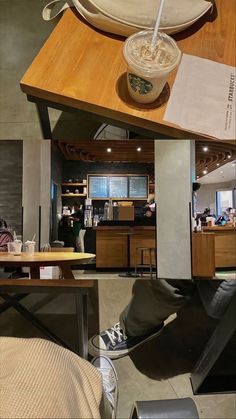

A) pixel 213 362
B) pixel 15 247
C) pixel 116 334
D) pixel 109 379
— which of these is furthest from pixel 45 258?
pixel 213 362

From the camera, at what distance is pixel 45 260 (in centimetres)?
121

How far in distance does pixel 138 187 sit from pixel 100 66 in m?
0.52

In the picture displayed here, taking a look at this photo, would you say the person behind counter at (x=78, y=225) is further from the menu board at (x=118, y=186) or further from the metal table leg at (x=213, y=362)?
the metal table leg at (x=213, y=362)

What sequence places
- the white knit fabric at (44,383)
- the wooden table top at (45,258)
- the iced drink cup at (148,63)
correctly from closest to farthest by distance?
the white knit fabric at (44,383), the iced drink cup at (148,63), the wooden table top at (45,258)

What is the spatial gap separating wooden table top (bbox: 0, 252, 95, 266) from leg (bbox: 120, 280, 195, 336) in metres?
0.28

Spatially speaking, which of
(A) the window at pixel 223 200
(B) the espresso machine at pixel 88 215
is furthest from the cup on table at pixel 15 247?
(A) the window at pixel 223 200

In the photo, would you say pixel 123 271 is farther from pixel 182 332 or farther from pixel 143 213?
pixel 182 332

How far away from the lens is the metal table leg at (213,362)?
1294 millimetres

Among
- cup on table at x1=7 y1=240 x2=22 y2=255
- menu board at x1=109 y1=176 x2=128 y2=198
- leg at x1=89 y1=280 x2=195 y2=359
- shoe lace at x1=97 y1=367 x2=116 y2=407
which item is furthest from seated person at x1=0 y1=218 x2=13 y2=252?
shoe lace at x1=97 y1=367 x2=116 y2=407

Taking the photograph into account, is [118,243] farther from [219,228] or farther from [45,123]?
[45,123]

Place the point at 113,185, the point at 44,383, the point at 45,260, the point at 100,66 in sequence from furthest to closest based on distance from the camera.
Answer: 1. the point at 113,185
2. the point at 45,260
3. the point at 100,66
4. the point at 44,383

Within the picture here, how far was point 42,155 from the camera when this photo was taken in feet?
4.29

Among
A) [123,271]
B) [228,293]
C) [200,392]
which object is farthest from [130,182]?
[200,392]

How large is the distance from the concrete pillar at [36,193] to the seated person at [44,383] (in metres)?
0.46
